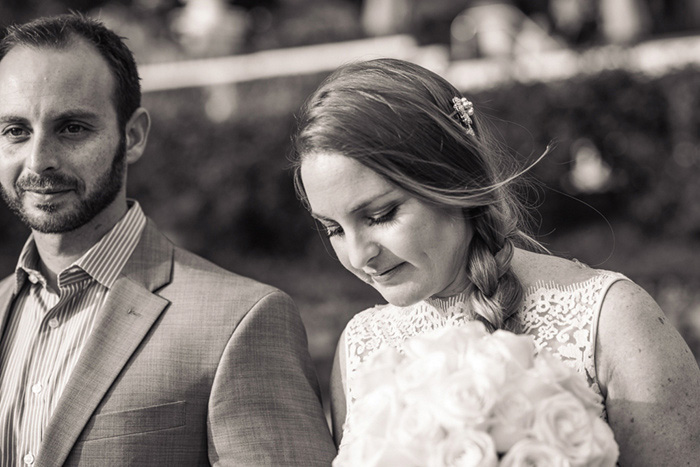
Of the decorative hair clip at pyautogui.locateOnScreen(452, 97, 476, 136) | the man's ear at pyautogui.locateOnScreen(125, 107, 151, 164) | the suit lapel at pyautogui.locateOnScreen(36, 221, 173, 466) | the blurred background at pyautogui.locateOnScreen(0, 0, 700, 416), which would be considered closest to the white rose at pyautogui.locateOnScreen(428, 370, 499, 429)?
the decorative hair clip at pyautogui.locateOnScreen(452, 97, 476, 136)

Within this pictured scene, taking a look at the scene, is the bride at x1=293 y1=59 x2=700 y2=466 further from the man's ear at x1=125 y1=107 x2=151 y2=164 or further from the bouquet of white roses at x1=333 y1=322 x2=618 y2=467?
the man's ear at x1=125 y1=107 x2=151 y2=164

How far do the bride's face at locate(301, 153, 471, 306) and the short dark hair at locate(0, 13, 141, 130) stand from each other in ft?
3.77

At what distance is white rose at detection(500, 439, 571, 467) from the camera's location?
202 centimetres

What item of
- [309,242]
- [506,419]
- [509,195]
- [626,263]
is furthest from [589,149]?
[506,419]

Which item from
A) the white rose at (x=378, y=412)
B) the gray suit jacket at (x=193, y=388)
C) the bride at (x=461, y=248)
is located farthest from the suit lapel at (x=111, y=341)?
the white rose at (x=378, y=412)

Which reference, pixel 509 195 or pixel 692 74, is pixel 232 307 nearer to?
pixel 509 195

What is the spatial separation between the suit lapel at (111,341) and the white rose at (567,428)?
1.60 metres

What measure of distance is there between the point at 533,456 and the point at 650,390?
0.63 meters

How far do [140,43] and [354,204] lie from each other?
1230cm

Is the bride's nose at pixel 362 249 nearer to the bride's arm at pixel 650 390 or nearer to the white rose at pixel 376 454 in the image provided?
the white rose at pixel 376 454

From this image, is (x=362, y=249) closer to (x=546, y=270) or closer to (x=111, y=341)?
(x=546, y=270)

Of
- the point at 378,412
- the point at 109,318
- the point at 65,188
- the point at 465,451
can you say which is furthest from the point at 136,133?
the point at 465,451

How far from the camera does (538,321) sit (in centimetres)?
280

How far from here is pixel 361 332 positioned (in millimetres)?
3178
